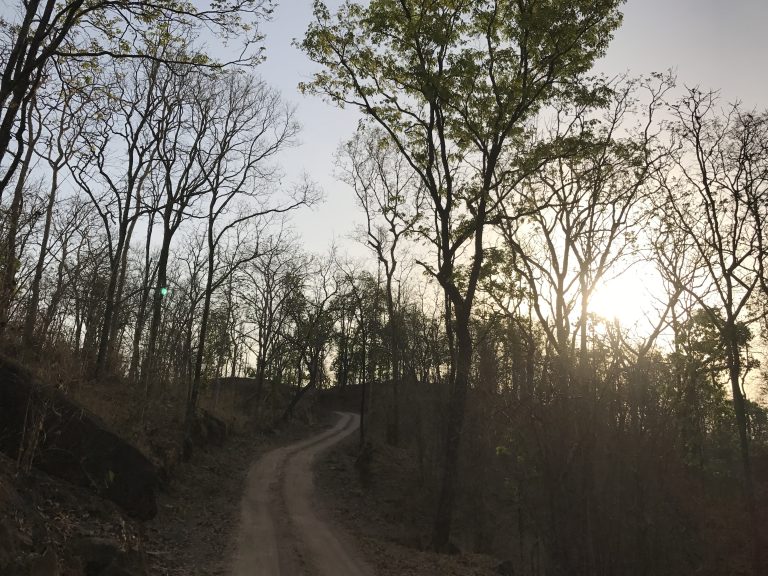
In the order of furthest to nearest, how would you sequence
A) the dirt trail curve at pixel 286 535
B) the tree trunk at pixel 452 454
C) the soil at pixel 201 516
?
the tree trunk at pixel 452 454 < the dirt trail curve at pixel 286 535 < the soil at pixel 201 516

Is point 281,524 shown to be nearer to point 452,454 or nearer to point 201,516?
point 201,516

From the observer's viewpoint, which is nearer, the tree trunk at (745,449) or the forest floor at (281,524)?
the forest floor at (281,524)

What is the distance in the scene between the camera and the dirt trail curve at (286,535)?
11141 millimetres

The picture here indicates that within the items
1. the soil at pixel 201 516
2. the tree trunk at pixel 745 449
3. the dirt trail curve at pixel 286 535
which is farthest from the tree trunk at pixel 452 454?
the tree trunk at pixel 745 449

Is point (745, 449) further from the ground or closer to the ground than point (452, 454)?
further from the ground

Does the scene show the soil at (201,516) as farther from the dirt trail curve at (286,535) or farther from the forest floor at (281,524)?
the dirt trail curve at (286,535)

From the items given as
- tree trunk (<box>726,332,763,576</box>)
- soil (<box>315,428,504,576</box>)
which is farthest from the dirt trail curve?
tree trunk (<box>726,332,763,576</box>)

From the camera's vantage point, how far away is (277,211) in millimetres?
23547

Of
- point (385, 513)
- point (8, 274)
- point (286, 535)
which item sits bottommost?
point (385, 513)

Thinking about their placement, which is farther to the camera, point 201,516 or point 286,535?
point 201,516

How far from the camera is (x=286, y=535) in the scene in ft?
44.6

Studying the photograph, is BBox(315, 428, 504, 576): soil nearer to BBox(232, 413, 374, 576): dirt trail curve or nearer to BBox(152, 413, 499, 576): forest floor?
BBox(152, 413, 499, 576): forest floor

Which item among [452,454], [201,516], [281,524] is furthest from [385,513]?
[201,516]

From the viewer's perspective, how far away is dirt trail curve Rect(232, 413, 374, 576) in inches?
439
